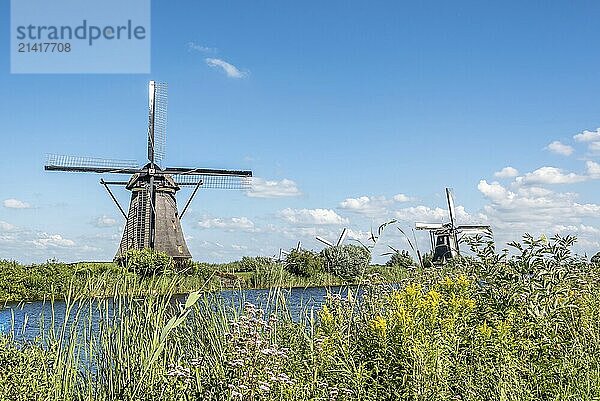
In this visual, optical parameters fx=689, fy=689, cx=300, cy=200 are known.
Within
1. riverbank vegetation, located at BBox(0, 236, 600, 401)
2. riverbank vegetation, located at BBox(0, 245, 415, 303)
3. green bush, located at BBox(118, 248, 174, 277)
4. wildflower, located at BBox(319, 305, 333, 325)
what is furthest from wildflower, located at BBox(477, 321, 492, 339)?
green bush, located at BBox(118, 248, 174, 277)

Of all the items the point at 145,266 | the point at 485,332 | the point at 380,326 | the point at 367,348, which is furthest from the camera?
the point at 145,266

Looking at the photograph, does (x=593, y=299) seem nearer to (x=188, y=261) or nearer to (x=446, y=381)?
(x=446, y=381)

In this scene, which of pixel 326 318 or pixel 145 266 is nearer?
pixel 326 318

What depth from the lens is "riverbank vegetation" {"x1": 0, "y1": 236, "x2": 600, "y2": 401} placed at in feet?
12.4

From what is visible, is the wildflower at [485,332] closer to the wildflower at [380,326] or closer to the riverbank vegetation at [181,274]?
the wildflower at [380,326]

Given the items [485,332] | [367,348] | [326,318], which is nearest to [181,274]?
[326,318]

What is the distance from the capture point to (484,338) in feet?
13.4

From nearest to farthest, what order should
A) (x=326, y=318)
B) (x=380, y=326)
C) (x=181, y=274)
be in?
(x=380, y=326) < (x=326, y=318) < (x=181, y=274)

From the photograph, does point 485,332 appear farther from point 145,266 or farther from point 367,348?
point 145,266

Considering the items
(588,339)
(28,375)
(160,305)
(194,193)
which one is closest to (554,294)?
(588,339)

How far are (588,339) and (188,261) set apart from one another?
24507 millimetres

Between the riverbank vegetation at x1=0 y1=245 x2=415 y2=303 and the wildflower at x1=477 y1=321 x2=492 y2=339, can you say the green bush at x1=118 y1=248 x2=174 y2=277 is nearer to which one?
the riverbank vegetation at x1=0 y1=245 x2=415 y2=303

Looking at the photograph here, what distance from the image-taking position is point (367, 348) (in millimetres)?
4148

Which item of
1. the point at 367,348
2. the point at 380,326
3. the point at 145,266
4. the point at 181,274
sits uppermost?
the point at 145,266
